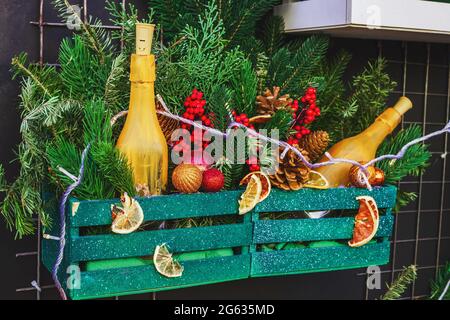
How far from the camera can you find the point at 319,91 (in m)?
1.04

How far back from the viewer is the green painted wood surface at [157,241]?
80 cm

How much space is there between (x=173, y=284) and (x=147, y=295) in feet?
0.84

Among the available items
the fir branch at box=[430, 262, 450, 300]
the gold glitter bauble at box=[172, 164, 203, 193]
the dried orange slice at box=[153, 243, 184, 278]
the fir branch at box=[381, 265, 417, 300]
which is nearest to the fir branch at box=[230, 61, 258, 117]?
the gold glitter bauble at box=[172, 164, 203, 193]

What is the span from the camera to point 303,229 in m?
0.93

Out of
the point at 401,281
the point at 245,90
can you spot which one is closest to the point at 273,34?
the point at 245,90

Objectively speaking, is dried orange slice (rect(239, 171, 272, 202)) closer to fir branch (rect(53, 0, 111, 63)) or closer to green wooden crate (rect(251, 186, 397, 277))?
green wooden crate (rect(251, 186, 397, 277))

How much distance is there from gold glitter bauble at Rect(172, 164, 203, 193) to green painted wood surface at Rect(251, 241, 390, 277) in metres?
0.14

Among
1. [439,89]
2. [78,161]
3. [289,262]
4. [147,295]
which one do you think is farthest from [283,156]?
[439,89]

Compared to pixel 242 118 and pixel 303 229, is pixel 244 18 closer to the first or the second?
pixel 242 118

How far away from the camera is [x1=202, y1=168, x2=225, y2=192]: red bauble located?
86 cm

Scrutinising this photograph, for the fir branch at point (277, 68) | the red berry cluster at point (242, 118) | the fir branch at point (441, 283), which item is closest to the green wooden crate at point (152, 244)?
the red berry cluster at point (242, 118)

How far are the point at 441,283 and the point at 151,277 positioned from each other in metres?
0.75

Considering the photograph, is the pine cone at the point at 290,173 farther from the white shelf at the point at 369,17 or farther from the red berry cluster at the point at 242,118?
the white shelf at the point at 369,17
